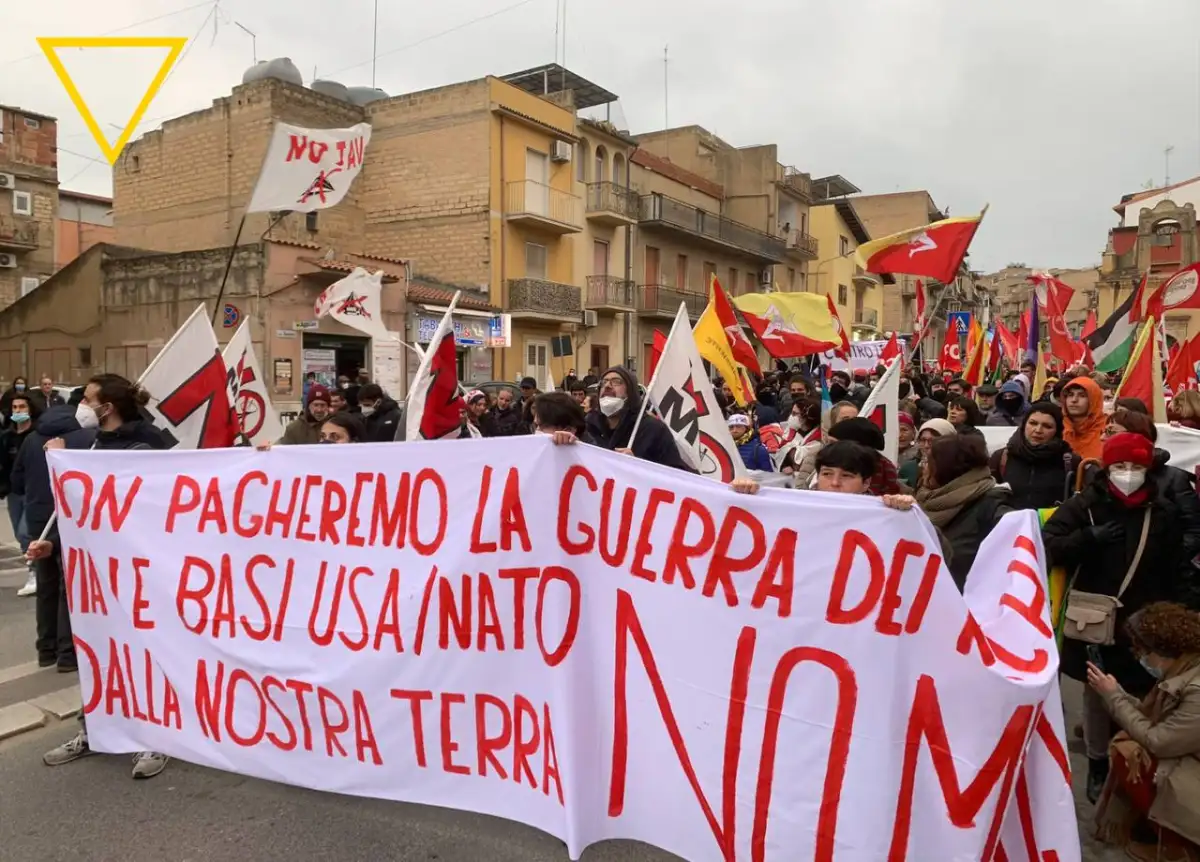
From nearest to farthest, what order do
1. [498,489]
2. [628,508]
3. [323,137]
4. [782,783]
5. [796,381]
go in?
[782,783] < [628,508] < [498,489] < [323,137] < [796,381]

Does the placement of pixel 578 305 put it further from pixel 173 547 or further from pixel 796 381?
pixel 173 547

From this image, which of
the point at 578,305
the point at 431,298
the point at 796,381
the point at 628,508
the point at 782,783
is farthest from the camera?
the point at 578,305

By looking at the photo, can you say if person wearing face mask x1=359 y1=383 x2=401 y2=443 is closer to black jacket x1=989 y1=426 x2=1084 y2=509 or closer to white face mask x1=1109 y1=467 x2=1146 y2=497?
black jacket x1=989 y1=426 x2=1084 y2=509

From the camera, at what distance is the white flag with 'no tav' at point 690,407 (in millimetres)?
Result: 4855

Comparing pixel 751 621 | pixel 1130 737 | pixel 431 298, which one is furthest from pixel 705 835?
pixel 431 298

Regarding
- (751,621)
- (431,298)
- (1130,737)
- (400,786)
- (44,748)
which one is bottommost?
(44,748)

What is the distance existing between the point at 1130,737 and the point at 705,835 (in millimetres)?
1627

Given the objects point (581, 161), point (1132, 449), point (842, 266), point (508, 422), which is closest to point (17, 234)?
point (581, 161)

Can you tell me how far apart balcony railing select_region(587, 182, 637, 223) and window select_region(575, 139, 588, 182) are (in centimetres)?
37

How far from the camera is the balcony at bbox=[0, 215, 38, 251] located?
3080cm

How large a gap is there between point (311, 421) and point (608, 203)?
74.6ft

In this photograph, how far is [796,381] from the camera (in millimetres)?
10648

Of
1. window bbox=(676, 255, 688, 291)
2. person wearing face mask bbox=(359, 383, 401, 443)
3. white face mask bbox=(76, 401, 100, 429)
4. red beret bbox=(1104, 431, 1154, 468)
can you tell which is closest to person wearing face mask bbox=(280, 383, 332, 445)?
person wearing face mask bbox=(359, 383, 401, 443)

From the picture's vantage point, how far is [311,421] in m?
7.21
